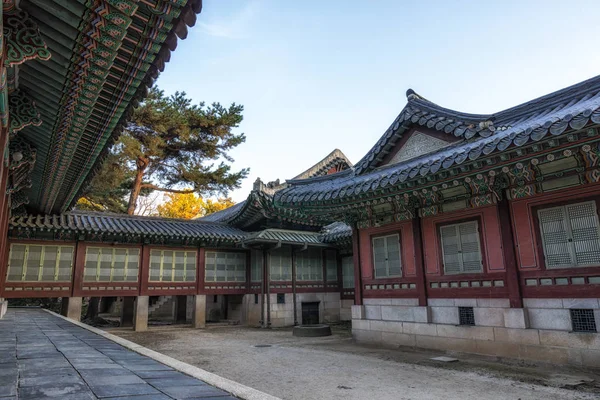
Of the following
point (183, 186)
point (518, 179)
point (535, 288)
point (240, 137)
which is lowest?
point (535, 288)

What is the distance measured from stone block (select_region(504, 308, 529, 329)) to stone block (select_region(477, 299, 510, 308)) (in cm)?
15

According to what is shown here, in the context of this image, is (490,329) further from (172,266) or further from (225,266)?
(172,266)

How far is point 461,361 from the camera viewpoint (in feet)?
30.7

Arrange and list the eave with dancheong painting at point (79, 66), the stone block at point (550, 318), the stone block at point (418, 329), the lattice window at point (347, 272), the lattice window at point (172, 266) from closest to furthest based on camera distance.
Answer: the eave with dancheong painting at point (79, 66) < the stone block at point (550, 318) < the stone block at point (418, 329) < the lattice window at point (172, 266) < the lattice window at point (347, 272)

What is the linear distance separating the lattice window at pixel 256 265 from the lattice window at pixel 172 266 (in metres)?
3.18

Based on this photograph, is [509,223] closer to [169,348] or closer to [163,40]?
[163,40]

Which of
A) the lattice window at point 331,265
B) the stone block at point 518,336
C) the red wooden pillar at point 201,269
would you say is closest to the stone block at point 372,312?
the stone block at point 518,336

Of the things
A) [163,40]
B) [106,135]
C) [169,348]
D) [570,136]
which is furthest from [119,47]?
[169,348]

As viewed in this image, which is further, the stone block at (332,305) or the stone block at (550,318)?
the stone block at (332,305)

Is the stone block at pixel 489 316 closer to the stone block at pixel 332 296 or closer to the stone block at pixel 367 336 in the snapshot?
the stone block at pixel 367 336

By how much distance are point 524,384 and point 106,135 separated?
9.14 meters

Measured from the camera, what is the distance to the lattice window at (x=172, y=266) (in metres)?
19.1

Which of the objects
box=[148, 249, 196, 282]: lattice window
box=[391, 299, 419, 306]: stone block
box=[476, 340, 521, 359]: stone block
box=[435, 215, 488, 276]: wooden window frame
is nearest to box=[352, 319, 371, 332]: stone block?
box=[391, 299, 419, 306]: stone block

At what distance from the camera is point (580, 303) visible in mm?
8023
